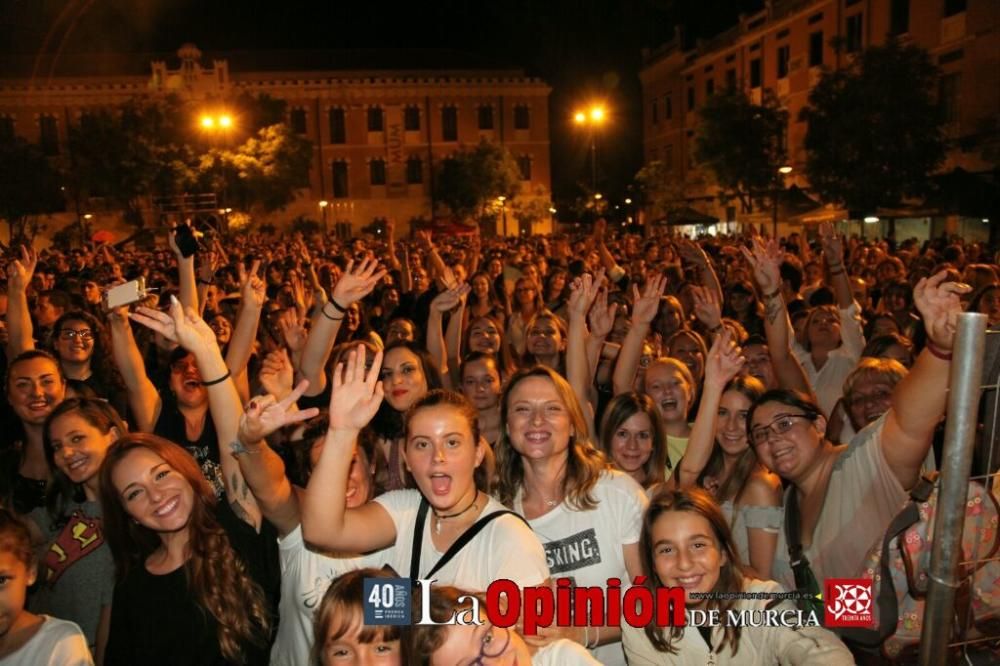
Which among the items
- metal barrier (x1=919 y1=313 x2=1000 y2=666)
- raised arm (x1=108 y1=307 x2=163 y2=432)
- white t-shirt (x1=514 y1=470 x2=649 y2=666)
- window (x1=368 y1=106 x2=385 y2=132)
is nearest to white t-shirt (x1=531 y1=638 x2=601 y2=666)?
white t-shirt (x1=514 y1=470 x2=649 y2=666)

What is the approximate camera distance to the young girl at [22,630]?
2.45 m

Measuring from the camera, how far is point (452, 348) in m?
6.42

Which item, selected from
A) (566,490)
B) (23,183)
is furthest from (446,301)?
(23,183)

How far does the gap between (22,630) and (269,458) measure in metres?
0.94

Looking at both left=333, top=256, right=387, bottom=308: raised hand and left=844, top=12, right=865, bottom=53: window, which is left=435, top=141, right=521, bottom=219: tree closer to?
left=844, top=12, right=865, bottom=53: window

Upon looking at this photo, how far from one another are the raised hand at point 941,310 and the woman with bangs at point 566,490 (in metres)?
1.24

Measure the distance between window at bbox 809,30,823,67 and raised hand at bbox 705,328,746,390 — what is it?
32.9m

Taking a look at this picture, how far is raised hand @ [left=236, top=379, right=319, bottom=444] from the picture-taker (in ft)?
8.60

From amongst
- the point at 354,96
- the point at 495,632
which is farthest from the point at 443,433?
the point at 354,96

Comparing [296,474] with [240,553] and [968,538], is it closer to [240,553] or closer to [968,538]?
[240,553]

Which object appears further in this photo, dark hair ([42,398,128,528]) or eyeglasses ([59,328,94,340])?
eyeglasses ([59,328,94,340])

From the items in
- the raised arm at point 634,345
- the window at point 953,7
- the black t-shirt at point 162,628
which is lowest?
the black t-shirt at point 162,628

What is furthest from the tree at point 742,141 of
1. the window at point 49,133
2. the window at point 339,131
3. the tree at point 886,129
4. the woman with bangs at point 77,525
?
the window at point 49,133

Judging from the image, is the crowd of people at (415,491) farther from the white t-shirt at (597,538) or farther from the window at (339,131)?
the window at (339,131)
